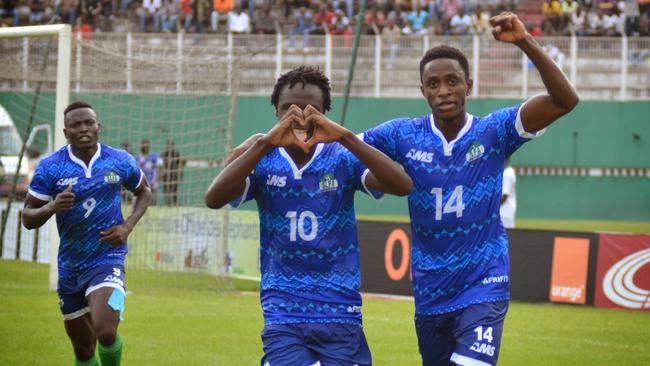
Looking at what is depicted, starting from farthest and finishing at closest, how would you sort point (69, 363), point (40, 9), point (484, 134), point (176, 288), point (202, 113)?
1. point (40, 9)
2. point (202, 113)
3. point (176, 288)
4. point (69, 363)
5. point (484, 134)

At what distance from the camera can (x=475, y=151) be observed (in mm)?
6664

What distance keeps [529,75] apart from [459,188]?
86.8 feet

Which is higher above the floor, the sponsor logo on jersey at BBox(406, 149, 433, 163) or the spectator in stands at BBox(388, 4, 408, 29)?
the spectator in stands at BBox(388, 4, 408, 29)

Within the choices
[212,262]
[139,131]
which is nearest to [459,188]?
[212,262]

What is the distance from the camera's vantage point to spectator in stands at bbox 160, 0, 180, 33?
35.1 m

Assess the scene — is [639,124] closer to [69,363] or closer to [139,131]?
[139,131]

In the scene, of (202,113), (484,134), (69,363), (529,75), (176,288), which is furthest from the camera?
(529,75)

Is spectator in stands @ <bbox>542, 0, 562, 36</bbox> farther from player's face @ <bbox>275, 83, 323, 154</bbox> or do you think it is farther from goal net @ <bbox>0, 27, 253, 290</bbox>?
player's face @ <bbox>275, 83, 323, 154</bbox>

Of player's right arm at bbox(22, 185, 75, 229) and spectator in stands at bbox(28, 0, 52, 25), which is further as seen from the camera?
spectator in stands at bbox(28, 0, 52, 25)

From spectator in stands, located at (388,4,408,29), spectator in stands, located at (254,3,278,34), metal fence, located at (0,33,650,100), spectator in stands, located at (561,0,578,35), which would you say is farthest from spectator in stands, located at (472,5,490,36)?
spectator in stands, located at (254,3,278,34)

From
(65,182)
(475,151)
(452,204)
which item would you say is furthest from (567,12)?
(452,204)

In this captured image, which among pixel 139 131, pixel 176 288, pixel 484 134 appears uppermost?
pixel 484 134

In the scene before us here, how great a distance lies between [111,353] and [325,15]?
2753 cm

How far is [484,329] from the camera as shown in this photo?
6355mm
